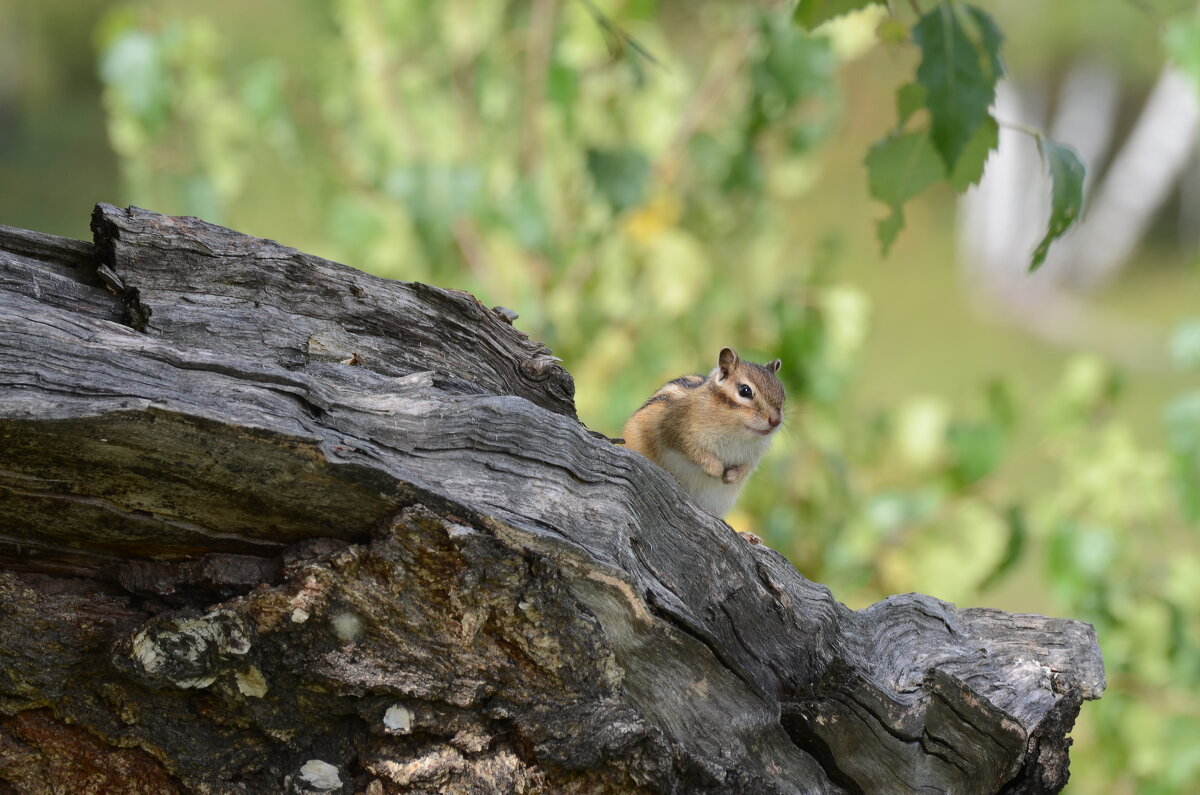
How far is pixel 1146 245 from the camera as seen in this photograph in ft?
34.9

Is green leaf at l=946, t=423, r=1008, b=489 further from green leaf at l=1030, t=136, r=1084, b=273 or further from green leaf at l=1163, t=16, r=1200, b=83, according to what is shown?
green leaf at l=1030, t=136, r=1084, b=273

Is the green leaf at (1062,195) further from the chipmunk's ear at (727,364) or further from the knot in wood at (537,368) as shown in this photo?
the chipmunk's ear at (727,364)

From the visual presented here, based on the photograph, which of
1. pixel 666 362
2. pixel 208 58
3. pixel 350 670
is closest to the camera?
pixel 350 670

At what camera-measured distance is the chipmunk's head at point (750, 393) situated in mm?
3070

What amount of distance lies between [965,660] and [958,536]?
108 inches

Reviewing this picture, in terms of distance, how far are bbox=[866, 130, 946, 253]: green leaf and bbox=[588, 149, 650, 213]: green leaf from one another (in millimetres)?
2164

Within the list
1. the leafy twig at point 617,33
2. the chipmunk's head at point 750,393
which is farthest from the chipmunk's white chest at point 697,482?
the leafy twig at point 617,33

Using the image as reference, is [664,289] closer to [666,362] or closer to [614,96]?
[666,362]

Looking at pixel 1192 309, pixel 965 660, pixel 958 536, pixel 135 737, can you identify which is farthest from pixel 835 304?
pixel 1192 309

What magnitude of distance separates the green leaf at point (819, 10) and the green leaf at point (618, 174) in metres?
2.13

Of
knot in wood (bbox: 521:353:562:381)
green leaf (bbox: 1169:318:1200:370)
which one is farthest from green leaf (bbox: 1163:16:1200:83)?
knot in wood (bbox: 521:353:562:381)

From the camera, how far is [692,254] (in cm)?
501

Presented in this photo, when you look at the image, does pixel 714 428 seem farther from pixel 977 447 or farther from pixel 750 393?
Answer: pixel 977 447

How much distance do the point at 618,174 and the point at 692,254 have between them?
44.0 inches
